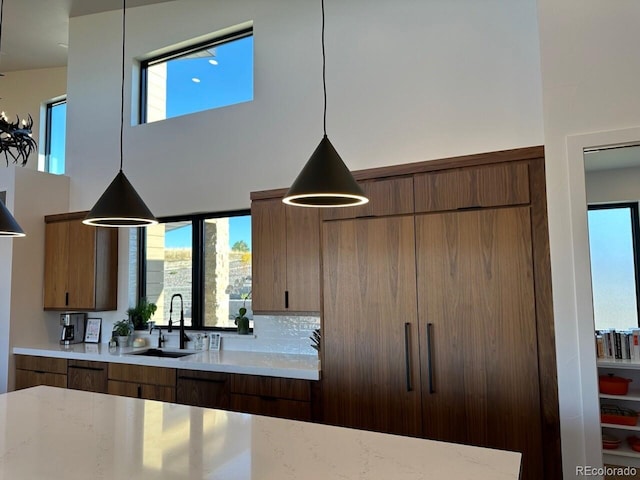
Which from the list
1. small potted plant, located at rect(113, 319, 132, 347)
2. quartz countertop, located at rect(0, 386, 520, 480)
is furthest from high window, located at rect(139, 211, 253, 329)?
quartz countertop, located at rect(0, 386, 520, 480)

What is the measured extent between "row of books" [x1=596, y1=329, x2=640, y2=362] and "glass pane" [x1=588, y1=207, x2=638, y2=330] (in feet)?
0.11

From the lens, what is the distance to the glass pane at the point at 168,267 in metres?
4.31

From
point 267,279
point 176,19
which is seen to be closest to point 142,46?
point 176,19

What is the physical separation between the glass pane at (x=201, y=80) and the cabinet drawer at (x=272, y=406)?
105 inches

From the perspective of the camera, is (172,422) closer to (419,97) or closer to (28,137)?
(419,97)

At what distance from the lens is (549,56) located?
2.44 meters

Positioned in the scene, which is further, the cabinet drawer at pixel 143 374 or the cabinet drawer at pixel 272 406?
the cabinet drawer at pixel 143 374

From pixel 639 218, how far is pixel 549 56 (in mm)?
1021

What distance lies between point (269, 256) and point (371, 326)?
1.01m

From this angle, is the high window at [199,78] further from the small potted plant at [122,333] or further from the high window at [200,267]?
the small potted plant at [122,333]

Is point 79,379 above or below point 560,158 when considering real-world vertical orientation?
below

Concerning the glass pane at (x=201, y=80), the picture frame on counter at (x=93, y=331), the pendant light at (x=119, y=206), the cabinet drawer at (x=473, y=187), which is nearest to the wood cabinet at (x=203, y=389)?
the pendant light at (x=119, y=206)

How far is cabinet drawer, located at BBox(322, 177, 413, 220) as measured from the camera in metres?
2.72

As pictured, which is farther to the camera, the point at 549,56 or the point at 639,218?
the point at 549,56
